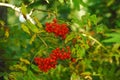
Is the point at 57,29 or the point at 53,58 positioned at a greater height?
the point at 57,29

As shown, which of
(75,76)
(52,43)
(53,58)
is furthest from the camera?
(52,43)

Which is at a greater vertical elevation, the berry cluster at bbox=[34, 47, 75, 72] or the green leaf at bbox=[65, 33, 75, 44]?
the green leaf at bbox=[65, 33, 75, 44]

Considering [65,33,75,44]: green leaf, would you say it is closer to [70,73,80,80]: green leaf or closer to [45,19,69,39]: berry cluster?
[45,19,69,39]: berry cluster

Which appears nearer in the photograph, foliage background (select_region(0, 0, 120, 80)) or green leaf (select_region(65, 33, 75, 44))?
green leaf (select_region(65, 33, 75, 44))

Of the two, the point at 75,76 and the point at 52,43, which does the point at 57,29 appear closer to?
the point at 52,43

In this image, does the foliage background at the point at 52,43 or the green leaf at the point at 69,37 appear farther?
the foliage background at the point at 52,43

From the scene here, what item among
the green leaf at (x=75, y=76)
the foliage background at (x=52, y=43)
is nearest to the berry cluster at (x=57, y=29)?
the foliage background at (x=52, y=43)

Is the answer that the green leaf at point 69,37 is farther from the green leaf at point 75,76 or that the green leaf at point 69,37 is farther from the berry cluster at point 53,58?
the green leaf at point 75,76

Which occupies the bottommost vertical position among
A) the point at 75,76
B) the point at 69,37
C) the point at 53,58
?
the point at 75,76

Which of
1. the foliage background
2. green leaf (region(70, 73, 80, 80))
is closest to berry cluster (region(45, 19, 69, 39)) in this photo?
the foliage background

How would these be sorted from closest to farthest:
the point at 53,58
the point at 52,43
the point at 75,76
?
1. the point at 53,58
2. the point at 75,76
3. the point at 52,43

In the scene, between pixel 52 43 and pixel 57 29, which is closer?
pixel 57 29

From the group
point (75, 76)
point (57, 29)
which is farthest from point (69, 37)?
point (75, 76)

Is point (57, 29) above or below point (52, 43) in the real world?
Answer: above
